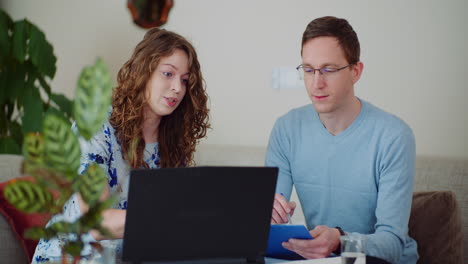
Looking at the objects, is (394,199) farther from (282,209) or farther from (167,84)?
(167,84)

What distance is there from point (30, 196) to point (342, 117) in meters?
1.45

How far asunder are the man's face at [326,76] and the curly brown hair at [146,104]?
1.31ft

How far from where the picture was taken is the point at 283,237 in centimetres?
147

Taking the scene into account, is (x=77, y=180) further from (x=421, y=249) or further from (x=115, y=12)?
(x=115, y=12)

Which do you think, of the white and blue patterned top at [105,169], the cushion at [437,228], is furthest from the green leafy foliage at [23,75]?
the cushion at [437,228]

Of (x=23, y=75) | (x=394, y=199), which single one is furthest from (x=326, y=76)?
(x=23, y=75)

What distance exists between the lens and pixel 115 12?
138 inches

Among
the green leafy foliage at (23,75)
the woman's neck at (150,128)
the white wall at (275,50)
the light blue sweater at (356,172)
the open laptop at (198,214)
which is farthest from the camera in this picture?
the green leafy foliage at (23,75)

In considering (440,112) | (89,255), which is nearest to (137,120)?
(89,255)

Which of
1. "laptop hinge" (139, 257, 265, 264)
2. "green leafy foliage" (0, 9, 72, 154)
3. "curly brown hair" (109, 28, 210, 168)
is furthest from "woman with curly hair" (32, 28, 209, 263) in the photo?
"green leafy foliage" (0, 9, 72, 154)

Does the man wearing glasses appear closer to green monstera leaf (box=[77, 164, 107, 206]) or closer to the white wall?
the white wall

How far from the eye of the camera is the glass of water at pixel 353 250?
1.26 metres

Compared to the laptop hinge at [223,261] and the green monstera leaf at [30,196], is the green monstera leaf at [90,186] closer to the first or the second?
the green monstera leaf at [30,196]

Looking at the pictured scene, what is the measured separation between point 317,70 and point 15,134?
201cm
